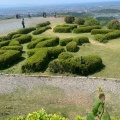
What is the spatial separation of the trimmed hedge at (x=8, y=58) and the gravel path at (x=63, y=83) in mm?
2613

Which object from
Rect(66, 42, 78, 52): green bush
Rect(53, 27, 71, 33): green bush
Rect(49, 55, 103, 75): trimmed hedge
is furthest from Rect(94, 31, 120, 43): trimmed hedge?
Rect(49, 55, 103, 75): trimmed hedge

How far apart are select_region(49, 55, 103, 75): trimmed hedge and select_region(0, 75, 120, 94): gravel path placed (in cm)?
114

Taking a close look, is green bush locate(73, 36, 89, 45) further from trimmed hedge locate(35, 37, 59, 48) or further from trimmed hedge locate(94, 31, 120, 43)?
trimmed hedge locate(35, 37, 59, 48)

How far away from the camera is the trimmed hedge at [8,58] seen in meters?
19.3

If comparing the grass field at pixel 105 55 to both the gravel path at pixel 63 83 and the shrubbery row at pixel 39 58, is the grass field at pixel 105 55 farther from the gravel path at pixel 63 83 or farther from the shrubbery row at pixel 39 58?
the gravel path at pixel 63 83

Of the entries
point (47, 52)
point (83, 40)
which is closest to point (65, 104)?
point (47, 52)

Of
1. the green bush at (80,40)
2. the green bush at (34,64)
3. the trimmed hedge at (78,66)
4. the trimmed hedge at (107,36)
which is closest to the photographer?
Answer: the trimmed hedge at (78,66)

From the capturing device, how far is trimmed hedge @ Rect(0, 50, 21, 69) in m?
19.3

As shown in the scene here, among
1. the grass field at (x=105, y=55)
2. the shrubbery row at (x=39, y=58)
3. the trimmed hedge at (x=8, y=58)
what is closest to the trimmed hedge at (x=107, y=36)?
the grass field at (x=105, y=55)

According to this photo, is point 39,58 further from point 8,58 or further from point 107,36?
point 107,36

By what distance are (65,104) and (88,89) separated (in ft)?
6.48

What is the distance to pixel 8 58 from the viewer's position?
1956 cm

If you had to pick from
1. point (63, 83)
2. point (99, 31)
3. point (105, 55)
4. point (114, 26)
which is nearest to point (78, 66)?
point (63, 83)

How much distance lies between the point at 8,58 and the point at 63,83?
223 inches
